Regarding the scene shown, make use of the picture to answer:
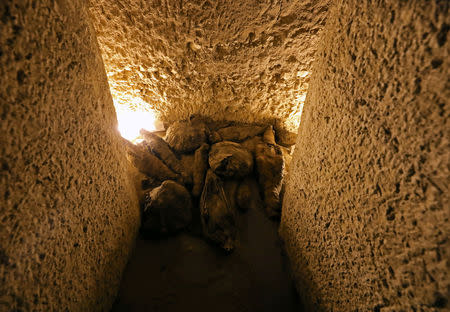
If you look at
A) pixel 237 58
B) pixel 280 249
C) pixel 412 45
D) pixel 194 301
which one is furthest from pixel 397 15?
pixel 194 301

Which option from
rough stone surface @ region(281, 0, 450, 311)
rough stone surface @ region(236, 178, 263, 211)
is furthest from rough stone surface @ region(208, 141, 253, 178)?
rough stone surface @ region(281, 0, 450, 311)

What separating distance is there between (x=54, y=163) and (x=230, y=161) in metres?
1.49

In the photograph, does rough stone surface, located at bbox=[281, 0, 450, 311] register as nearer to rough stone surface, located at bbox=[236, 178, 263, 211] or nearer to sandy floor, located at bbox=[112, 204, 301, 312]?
sandy floor, located at bbox=[112, 204, 301, 312]

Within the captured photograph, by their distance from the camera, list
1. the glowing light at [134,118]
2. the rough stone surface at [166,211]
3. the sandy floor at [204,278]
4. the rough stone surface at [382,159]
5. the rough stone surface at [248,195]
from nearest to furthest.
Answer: the rough stone surface at [382,159] → the sandy floor at [204,278] → the rough stone surface at [166,211] → the rough stone surface at [248,195] → the glowing light at [134,118]

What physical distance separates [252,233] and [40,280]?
1545 mm

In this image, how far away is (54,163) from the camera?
0.79 meters

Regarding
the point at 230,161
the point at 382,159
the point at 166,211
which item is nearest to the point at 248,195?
the point at 230,161

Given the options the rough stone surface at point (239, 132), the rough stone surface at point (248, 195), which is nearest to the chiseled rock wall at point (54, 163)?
the rough stone surface at point (248, 195)

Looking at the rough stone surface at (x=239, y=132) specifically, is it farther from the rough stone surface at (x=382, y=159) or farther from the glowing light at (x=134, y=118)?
the rough stone surface at (x=382, y=159)

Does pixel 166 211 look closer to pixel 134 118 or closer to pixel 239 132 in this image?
pixel 239 132

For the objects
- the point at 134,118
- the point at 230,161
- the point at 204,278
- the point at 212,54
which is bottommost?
the point at 204,278

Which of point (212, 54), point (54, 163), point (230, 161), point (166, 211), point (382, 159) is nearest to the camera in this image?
point (382, 159)

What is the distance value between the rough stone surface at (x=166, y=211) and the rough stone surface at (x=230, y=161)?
0.50 meters

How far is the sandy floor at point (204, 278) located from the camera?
1360mm
